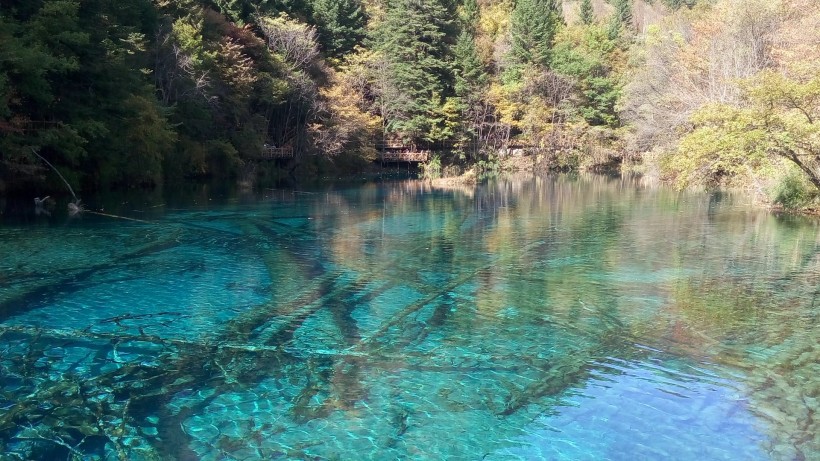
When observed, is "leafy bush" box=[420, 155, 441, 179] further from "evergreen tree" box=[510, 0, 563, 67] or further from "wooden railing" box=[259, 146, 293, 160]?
"evergreen tree" box=[510, 0, 563, 67]

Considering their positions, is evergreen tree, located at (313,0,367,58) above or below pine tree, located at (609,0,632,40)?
below

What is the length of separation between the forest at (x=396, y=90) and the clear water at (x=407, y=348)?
5157mm

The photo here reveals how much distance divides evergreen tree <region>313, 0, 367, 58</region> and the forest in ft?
0.57

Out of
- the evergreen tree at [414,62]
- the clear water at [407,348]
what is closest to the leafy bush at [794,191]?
the clear water at [407,348]

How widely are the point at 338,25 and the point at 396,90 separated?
314 inches

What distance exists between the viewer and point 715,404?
6164 mm

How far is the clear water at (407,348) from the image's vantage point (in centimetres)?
552

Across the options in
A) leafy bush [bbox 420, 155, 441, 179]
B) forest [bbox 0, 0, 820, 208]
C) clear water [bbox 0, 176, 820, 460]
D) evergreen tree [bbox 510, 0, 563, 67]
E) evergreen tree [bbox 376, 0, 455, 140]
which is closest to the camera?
clear water [bbox 0, 176, 820, 460]

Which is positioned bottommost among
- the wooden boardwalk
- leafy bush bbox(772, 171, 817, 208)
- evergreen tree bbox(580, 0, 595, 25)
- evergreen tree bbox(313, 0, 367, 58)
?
leafy bush bbox(772, 171, 817, 208)

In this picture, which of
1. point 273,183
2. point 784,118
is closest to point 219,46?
point 273,183

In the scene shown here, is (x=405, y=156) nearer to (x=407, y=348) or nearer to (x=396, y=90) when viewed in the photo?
(x=396, y=90)

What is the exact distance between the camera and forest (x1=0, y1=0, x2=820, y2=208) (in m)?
19.2

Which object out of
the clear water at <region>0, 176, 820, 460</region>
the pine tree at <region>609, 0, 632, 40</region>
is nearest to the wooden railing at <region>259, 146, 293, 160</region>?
the clear water at <region>0, 176, 820, 460</region>

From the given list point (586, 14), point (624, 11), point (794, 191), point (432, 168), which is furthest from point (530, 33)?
point (794, 191)
